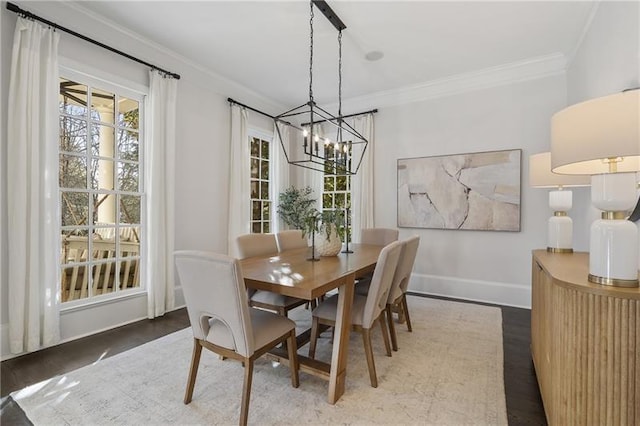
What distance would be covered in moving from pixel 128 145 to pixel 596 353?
13.2 ft

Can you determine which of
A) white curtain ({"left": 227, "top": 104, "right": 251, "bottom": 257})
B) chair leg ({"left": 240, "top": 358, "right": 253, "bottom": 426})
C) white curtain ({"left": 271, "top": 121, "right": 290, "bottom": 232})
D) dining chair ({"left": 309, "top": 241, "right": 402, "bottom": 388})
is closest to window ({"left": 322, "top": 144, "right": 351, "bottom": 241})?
white curtain ({"left": 271, "top": 121, "right": 290, "bottom": 232})

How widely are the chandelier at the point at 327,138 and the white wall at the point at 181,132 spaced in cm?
66

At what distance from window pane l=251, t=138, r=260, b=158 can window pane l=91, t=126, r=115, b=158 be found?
2.06 metres

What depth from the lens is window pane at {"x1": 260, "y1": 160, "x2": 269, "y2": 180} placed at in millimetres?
5058

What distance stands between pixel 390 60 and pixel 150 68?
9.07 feet

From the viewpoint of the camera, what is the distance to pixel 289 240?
3.39 meters

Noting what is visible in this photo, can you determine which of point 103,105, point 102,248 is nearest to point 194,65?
point 103,105

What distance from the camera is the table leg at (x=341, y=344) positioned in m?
1.88

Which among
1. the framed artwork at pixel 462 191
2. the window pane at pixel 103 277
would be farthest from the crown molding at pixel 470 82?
the window pane at pixel 103 277

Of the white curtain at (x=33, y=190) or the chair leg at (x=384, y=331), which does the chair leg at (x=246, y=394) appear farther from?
the white curtain at (x=33, y=190)

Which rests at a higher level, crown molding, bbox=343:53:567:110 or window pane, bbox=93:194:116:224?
crown molding, bbox=343:53:567:110

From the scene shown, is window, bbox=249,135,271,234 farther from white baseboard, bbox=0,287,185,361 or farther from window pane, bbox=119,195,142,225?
white baseboard, bbox=0,287,185,361

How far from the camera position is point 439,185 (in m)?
4.30

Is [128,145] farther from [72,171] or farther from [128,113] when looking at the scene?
[72,171]
